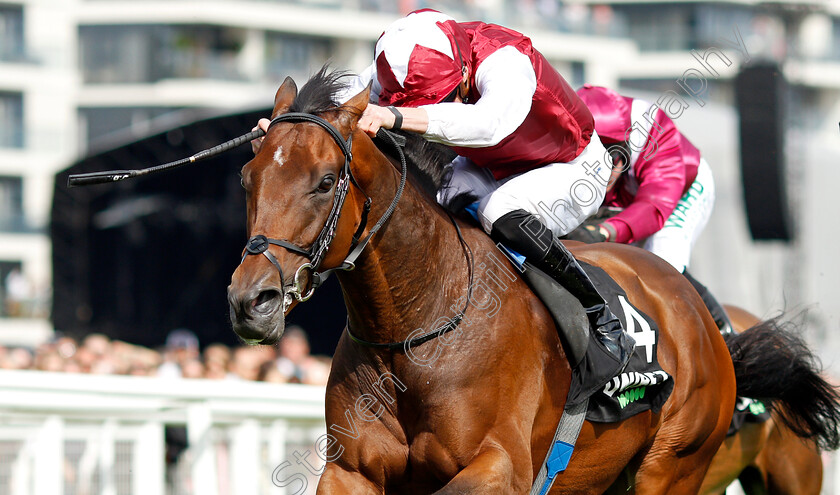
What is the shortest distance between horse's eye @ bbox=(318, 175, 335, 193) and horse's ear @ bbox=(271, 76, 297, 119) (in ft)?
1.14

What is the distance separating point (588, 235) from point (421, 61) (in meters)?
1.59

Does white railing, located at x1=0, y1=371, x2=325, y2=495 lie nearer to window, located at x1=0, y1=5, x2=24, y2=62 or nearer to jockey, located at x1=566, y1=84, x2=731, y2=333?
jockey, located at x1=566, y1=84, x2=731, y2=333

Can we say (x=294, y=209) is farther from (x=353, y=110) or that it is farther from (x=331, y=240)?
(x=353, y=110)

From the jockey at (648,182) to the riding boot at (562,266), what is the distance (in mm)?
1106

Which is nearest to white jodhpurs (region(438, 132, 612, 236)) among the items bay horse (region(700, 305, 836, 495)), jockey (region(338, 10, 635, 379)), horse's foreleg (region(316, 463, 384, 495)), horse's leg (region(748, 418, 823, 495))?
jockey (region(338, 10, 635, 379))

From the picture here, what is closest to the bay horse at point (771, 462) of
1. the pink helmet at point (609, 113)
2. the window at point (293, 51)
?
the pink helmet at point (609, 113)

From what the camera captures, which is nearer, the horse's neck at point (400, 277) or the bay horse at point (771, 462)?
the horse's neck at point (400, 277)

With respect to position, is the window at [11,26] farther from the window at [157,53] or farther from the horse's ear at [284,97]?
the horse's ear at [284,97]

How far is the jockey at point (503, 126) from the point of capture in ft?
11.1

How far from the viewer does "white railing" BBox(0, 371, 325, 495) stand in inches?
178

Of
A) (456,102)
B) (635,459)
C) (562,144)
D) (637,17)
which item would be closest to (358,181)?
(456,102)

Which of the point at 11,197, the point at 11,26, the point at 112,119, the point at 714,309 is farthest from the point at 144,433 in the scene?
the point at 11,26

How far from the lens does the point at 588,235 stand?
478 cm

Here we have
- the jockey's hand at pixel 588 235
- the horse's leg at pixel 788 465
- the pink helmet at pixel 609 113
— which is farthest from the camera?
the horse's leg at pixel 788 465
